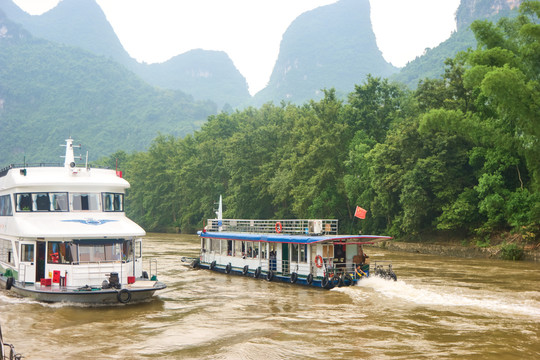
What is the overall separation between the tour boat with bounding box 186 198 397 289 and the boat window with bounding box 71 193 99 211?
10272 millimetres

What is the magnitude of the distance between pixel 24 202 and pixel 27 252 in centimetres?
220

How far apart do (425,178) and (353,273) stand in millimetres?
24045

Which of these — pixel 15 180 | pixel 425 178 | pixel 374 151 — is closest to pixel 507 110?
pixel 425 178

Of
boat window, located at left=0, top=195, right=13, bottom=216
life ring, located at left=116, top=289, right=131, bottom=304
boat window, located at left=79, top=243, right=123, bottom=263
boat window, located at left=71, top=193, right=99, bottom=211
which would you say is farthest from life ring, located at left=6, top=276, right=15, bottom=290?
life ring, located at left=116, top=289, right=131, bottom=304

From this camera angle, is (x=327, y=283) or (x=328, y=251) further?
(x=328, y=251)

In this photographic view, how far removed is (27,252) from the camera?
78.5 ft

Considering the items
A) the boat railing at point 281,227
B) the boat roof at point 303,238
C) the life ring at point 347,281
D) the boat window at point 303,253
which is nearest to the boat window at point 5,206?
the boat roof at point 303,238

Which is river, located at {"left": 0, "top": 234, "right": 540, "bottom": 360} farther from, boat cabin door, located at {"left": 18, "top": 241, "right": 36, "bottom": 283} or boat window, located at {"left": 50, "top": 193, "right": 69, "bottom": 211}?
boat window, located at {"left": 50, "top": 193, "right": 69, "bottom": 211}

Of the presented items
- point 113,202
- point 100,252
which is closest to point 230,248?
point 113,202

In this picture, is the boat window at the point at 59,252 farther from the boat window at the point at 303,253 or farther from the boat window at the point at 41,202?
the boat window at the point at 303,253

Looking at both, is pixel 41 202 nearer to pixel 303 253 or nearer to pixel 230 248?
pixel 303 253

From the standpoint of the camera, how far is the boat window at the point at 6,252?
26391 millimetres

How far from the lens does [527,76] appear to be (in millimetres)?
39812

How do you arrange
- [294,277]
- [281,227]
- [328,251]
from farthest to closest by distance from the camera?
1. [281,227]
2. [294,277]
3. [328,251]
